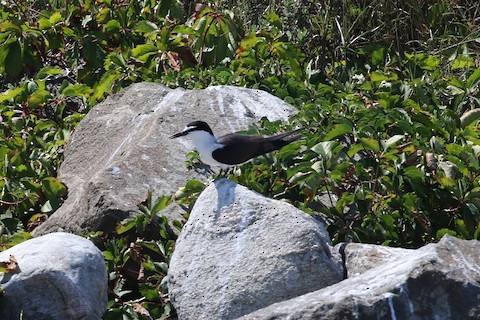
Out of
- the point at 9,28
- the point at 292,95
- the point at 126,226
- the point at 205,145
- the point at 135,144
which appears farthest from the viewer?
the point at 9,28

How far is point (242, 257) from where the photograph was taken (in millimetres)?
5555

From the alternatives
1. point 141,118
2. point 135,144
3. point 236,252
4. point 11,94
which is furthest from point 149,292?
point 11,94

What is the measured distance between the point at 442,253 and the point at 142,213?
7.21ft

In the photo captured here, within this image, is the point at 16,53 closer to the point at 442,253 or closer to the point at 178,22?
the point at 178,22

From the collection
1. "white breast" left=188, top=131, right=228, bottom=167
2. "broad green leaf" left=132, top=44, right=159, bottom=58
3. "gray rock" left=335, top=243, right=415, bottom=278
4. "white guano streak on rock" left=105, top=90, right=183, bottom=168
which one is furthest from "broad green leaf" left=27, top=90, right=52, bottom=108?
"gray rock" left=335, top=243, right=415, bottom=278

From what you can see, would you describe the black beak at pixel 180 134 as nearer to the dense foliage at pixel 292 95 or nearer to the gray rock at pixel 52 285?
the dense foliage at pixel 292 95

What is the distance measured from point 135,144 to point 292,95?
4.67ft

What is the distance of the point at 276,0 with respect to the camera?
9.80 m

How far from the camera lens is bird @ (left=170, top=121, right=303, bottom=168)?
20.2 ft

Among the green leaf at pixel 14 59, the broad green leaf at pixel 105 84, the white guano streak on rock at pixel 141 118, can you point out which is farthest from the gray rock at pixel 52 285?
the green leaf at pixel 14 59

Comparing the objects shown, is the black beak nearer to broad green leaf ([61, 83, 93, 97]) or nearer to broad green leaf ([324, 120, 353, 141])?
broad green leaf ([324, 120, 353, 141])

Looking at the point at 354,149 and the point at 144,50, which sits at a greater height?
the point at 354,149

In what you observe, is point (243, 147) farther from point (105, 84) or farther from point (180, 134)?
point (105, 84)

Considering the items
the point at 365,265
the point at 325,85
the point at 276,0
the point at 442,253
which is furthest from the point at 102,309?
the point at 276,0
